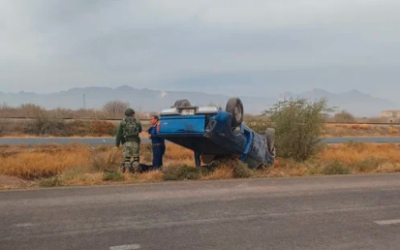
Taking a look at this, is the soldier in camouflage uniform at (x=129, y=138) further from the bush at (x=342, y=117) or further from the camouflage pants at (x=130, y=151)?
the bush at (x=342, y=117)

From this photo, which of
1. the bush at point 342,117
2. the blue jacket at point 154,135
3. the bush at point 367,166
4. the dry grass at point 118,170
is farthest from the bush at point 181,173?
the bush at point 342,117

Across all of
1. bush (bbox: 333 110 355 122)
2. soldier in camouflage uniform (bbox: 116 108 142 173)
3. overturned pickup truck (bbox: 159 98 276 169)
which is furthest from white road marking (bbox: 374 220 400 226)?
bush (bbox: 333 110 355 122)

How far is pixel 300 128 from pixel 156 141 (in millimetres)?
6547

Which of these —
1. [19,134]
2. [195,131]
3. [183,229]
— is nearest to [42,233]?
[183,229]

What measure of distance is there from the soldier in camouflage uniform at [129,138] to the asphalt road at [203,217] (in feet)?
7.15

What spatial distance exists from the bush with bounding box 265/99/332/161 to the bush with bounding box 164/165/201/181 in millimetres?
5710

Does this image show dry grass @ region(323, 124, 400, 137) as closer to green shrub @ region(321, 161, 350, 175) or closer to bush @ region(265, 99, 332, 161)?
bush @ region(265, 99, 332, 161)

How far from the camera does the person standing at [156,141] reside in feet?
34.3

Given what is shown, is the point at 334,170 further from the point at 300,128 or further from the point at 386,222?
the point at 386,222

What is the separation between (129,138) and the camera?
11.1 m

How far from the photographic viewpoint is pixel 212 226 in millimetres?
5848

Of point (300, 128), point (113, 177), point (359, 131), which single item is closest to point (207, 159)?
point (113, 177)

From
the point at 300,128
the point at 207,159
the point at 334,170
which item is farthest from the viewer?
the point at 300,128

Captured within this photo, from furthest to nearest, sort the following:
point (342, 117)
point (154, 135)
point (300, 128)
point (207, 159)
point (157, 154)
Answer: point (342, 117) < point (300, 128) < point (207, 159) < point (157, 154) < point (154, 135)
